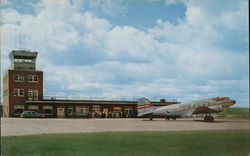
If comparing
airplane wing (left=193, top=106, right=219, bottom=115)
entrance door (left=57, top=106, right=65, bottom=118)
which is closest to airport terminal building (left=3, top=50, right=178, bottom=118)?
entrance door (left=57, top=106, right=65, bottom=118)

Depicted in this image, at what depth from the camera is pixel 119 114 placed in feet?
138

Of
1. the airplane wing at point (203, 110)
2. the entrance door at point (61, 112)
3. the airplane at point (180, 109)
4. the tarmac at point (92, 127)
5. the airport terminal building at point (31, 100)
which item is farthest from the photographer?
the entrance door at point (61, 112)

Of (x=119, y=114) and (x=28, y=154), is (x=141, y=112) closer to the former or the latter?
(x=119, y=114)

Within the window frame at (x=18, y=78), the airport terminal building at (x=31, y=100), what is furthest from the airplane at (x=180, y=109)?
the window frame at (x=18, y=78)

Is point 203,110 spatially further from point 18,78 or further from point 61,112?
point 18,78

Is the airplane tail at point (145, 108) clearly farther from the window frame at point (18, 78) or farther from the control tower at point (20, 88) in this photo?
the window frame at point (18, 78)

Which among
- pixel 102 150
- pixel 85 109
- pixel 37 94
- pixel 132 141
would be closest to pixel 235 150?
pixel 102 150

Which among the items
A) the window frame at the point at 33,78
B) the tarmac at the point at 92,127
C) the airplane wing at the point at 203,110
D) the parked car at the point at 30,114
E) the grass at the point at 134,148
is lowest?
the parked car at the point at 30,114

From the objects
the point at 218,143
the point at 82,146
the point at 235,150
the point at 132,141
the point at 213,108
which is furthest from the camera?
the point at 213,108

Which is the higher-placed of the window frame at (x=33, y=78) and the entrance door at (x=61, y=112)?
the window frame at (x=33, y=78)

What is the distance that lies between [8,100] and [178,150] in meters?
41.2

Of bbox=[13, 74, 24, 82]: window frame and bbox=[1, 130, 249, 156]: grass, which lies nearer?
bbox=[1, 130, 249, 156]: grass

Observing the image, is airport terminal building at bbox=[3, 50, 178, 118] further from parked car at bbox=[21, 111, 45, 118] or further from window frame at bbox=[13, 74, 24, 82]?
parked car at bbox=[21, 111, 45, 118]

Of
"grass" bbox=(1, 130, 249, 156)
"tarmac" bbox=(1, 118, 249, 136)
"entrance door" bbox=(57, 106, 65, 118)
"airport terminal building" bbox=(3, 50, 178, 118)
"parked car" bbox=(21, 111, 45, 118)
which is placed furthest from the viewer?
"entrance door" bbox=(57, 106, 65, 118)
